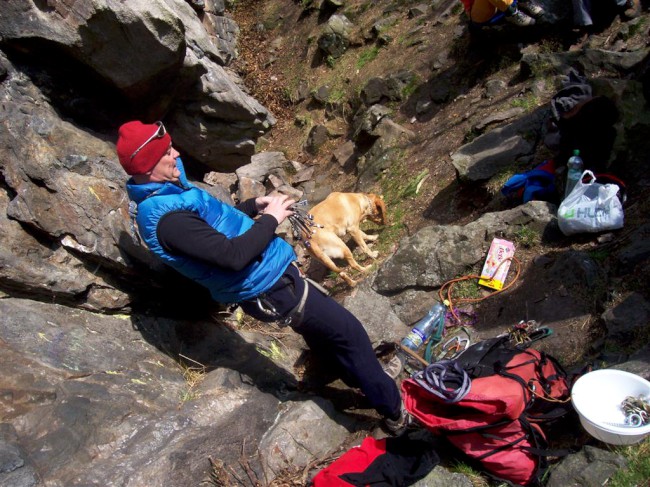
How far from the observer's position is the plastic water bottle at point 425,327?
5395 mm

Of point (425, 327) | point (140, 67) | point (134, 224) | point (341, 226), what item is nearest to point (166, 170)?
point (134, 224)

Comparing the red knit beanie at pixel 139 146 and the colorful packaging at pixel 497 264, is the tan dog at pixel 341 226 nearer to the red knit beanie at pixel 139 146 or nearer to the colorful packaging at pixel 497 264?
the colorful packaging at pixel 497 264

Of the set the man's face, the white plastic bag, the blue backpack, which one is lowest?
the blue backpack

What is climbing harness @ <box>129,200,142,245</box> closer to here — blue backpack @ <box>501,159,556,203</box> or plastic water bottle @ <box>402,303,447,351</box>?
plastic water bottle @ <box>402,303,447,351</box>

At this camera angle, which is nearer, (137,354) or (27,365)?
(27,365)

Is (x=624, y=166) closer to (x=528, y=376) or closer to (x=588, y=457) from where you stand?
(x=528, y=376)

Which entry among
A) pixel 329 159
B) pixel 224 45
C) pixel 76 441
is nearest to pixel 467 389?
pixel 76 441

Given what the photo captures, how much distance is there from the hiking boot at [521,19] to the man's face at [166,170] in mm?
8070

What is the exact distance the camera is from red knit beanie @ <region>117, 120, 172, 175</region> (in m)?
3.31

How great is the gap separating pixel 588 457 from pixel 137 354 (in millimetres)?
3735

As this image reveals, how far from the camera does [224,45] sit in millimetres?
15023

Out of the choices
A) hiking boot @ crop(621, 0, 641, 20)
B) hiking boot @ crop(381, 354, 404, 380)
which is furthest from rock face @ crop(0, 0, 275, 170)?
hiking boot @ crop(621, 0, 641, 20)

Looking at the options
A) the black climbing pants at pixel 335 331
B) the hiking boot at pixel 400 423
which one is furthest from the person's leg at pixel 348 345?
the hiking boot at pixel 400 423

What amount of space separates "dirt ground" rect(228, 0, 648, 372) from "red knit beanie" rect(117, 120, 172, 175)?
147 inches
